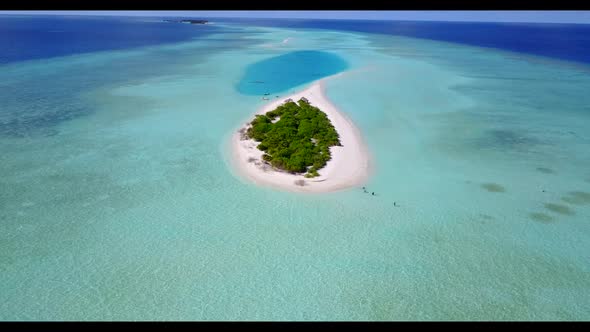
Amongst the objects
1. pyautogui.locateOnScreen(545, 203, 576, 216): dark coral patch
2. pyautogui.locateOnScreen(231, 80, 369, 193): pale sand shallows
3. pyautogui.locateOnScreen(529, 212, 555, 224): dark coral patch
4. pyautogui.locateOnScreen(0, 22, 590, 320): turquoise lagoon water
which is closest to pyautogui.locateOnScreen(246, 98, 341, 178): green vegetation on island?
pyautogui.locateOnScreen(231, 80, 369, 193): pale sand shallows

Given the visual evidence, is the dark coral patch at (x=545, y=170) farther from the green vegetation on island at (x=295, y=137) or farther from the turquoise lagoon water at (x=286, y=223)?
the green vegetation on island at (x=295, y=137)

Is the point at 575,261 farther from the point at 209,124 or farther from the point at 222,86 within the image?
the point at 222,86

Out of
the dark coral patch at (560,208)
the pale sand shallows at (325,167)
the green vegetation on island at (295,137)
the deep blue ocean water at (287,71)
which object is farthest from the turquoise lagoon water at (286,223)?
the deep blue ocean water at (287,71)

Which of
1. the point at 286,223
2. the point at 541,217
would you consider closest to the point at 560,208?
the point at 541,217

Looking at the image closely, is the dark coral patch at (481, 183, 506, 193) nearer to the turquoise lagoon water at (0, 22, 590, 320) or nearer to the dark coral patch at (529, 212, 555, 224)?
the turquoise lagoon water at (0, 22, 590, 320)

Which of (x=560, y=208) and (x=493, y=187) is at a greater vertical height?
(x=493, y=187)

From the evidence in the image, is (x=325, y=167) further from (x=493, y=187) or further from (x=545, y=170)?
(x=545, y=170)
